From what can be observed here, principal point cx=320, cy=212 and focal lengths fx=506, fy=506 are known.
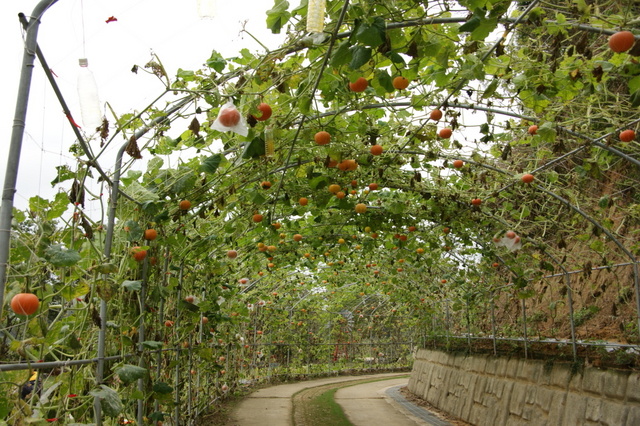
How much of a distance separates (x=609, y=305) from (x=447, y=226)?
2.47 meters

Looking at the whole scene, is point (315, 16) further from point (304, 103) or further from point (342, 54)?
point (304, 103)

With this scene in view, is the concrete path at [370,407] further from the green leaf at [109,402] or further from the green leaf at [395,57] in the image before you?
the green leaf at [395,57]

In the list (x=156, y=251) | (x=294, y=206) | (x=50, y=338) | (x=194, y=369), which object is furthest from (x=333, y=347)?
(x=50, y=338)

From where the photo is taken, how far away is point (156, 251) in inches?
138

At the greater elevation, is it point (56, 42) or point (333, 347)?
point (56, 42)

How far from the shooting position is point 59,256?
6.05 feet

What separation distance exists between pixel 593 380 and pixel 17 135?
17.2 ft

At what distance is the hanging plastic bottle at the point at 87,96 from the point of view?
76.7 inches

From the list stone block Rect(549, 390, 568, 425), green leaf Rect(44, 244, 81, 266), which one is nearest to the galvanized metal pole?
green leaf Rect(44, 244, 81, 266)

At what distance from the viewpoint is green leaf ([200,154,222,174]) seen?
3.12m

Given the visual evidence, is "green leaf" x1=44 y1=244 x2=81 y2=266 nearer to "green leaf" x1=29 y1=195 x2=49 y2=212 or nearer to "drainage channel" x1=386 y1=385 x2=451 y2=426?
"green leaf" x1=29 y1=195 x2=49 y2=212

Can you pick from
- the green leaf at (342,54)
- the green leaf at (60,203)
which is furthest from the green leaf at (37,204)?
the green leaf at (342,54)

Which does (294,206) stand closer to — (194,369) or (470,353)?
(194,369)

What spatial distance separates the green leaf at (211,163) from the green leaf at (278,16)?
1.00m
